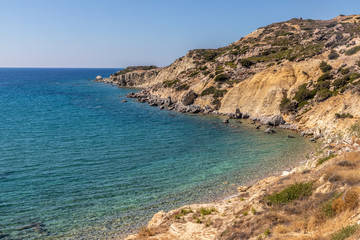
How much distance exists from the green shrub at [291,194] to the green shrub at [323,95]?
3991cm

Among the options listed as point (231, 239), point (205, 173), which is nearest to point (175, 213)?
point (231, 239)

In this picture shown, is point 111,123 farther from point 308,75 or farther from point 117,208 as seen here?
point 308,75

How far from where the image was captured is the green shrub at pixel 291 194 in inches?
624

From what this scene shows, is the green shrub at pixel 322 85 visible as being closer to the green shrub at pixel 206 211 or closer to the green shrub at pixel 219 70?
the green shrub at pixel 219 70

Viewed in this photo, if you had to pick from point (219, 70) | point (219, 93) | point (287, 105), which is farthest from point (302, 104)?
point (219, 70)

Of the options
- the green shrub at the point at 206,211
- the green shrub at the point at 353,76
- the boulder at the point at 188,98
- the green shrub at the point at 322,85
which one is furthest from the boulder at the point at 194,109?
the green shrub at the point at 206,211

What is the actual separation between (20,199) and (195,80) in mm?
70142

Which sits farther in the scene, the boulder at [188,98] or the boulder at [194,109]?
the boulder at [188,98]

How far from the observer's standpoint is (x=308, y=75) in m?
59.9

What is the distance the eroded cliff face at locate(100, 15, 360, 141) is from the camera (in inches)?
1876

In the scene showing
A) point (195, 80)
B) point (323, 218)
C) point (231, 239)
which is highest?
point (195, 80)

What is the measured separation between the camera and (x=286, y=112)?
2174 inches

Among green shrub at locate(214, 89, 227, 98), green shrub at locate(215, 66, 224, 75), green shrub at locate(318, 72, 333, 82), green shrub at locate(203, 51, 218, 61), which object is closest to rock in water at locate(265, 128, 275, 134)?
green shrub at locate(318, 72, 333, 82)

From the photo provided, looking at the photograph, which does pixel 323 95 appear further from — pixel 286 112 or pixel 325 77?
pixel 286 112
